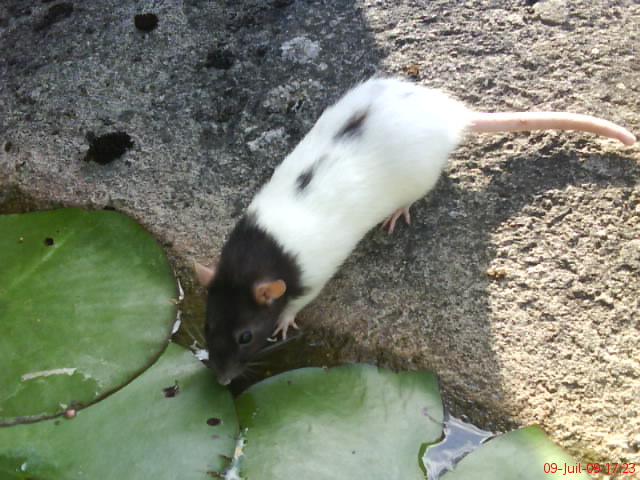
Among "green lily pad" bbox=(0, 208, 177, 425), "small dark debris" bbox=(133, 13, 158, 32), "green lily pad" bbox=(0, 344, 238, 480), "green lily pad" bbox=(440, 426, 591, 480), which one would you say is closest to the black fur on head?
"green lily pad" bbox=(0, 344, 238, 480)

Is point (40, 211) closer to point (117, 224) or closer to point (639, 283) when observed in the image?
point (117, 224)

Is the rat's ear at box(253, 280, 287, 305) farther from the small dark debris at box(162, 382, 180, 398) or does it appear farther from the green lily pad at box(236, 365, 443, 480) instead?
the small dark debris at box(162, 382, 180, 398)

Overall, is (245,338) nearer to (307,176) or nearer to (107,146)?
(307,176)

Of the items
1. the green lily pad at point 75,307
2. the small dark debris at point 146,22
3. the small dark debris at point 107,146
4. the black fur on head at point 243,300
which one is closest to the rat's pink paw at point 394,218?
the black fur on head at point 243,300

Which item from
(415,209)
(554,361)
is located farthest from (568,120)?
(554,361)

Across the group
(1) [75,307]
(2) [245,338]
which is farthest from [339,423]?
(1) [75,307]

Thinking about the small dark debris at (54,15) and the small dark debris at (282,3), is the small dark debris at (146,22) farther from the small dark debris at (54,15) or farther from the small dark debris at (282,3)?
the small dark debris at (282,3)
